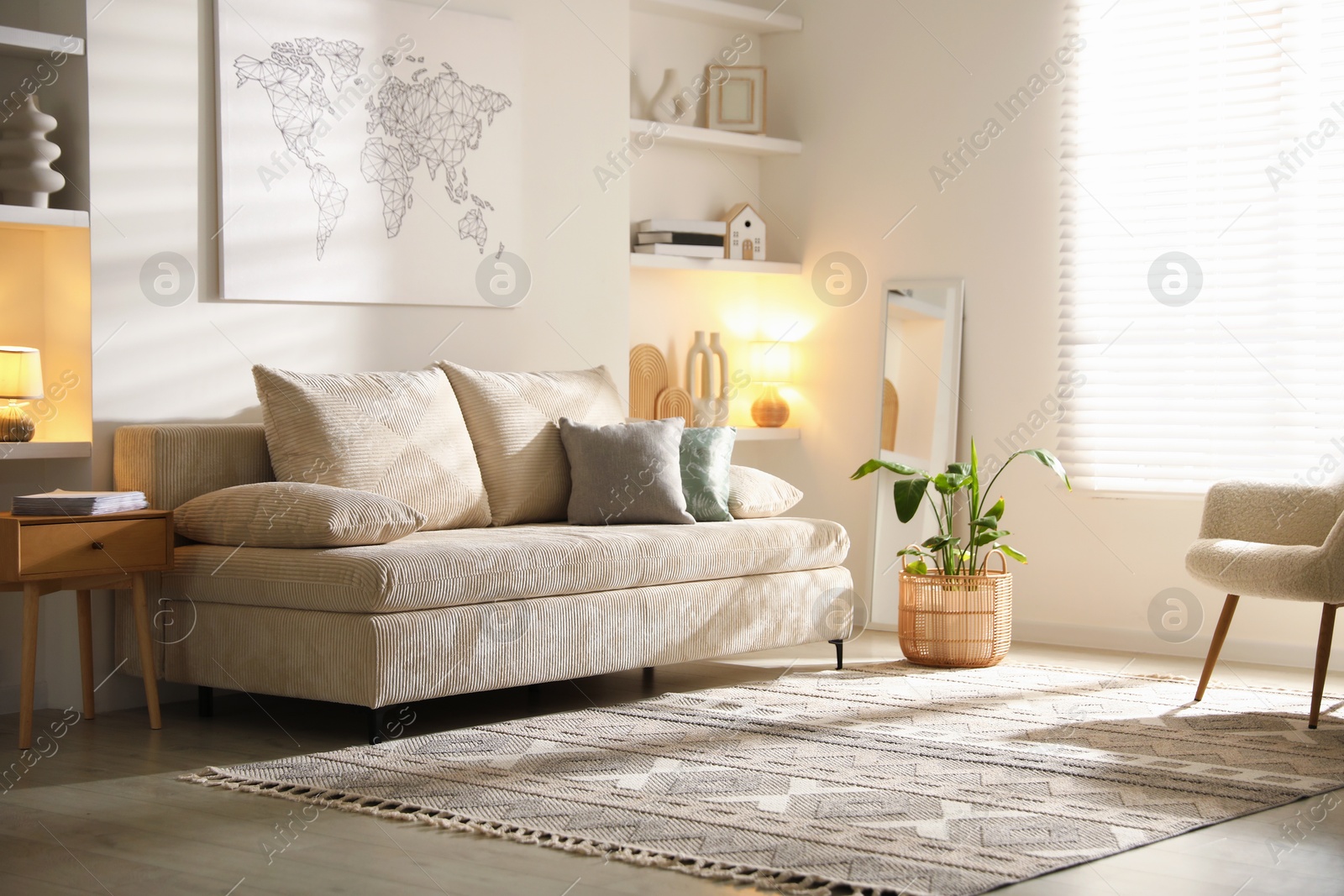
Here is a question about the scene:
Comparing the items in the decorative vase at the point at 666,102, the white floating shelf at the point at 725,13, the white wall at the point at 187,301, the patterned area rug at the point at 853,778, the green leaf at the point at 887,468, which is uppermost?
the white floating shelf at the point at 725,13

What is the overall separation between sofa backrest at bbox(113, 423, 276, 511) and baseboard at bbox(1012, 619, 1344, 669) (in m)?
3.06

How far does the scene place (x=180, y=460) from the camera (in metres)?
4.10

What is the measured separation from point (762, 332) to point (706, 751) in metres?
3.37

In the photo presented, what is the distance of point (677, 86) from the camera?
620 centimetres

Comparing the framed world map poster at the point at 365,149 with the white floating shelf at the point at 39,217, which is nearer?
the white floating shelf at the point at 39,217

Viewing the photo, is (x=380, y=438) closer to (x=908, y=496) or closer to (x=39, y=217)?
(x=39, y=217)

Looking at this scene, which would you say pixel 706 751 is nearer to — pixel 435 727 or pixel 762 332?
pixel 435 727

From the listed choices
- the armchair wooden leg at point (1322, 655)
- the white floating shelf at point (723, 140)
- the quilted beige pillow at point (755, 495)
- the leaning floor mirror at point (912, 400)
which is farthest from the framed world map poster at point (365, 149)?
the armchair wooden leg at point (1322, 655)

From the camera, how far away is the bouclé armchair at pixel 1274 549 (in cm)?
377

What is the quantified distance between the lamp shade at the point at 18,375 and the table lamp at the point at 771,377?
326 centimetres

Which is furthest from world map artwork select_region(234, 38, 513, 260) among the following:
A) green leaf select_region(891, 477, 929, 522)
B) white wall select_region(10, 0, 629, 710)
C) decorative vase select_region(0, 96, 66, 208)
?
green leaf select_region(891, 477, 929, 522)

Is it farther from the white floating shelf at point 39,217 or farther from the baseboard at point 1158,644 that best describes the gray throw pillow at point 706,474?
the white floating shelf at point 39,217

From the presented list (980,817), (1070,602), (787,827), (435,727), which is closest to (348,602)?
(435,727)

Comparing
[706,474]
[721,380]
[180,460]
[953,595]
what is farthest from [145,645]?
[721,380]
